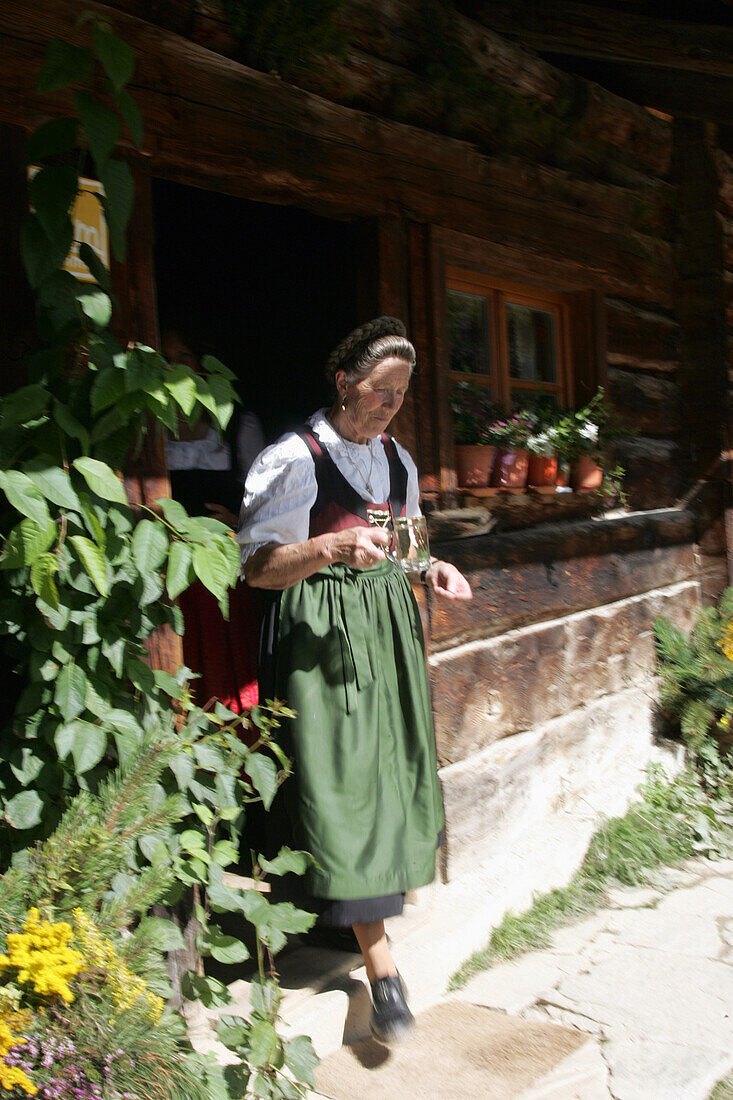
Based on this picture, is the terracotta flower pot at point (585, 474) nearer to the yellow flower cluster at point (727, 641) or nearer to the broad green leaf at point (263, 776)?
the yellow flower cluster at point (727, 641)

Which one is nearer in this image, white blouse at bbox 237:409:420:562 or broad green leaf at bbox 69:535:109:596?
broad green leaf at bbox 69:535:109:596

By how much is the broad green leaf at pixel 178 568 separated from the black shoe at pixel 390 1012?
1218 millimetres

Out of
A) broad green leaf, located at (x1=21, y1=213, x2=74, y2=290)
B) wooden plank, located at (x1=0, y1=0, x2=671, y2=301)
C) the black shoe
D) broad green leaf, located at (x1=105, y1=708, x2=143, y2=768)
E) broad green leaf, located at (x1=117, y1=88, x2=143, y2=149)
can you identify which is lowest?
the black shoe

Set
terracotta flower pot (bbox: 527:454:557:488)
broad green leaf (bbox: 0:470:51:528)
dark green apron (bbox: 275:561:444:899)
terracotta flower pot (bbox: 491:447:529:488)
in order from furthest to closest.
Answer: terracotta flower pot (bbox: 527:454:557:488) → terracotta flower pot (bbox: 491:447:529:488) → dark green apron (bbox: 275:561:444:899) → broad green leaf (bbox: 0:470:51:528)

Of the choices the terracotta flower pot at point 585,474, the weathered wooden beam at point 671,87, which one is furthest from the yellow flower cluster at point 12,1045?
the weathered wooden beam at point 671,87

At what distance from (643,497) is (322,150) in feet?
7.60

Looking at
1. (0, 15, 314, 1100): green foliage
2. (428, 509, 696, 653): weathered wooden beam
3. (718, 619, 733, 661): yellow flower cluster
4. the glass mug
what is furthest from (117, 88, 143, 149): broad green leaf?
(718, 619, 733, 661): yellow flower cluster

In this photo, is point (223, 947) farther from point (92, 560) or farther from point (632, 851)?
point (632, 851)

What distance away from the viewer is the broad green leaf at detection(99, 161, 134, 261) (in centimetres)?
182

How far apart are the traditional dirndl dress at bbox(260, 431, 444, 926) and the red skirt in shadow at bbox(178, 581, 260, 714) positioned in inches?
22.5

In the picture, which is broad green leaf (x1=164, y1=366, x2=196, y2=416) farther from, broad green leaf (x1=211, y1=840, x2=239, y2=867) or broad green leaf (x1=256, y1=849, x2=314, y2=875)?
broad green leaf (x1=256, y1=849, x2=314, y2=875)

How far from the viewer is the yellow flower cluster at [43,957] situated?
156 centimetres

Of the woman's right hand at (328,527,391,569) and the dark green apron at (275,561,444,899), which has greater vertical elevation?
the woman's right hand at (328,527,391,569)

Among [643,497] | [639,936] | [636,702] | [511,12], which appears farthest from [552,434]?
[639,936]
